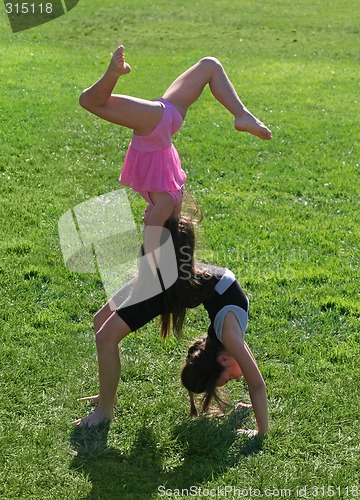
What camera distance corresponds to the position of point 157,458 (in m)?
3.84

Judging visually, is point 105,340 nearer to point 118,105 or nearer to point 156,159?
point 156,159

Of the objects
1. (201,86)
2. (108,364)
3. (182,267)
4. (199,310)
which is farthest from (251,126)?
(199,310)

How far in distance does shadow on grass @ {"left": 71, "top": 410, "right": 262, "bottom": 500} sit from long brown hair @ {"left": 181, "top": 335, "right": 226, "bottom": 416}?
0.15m

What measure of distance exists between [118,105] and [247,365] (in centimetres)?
143

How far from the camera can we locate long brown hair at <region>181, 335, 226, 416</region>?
4051 mm

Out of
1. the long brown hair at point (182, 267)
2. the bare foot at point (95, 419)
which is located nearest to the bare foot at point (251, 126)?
the long brown hair at point (182, 267)

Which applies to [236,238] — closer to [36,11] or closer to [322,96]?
[322,96]

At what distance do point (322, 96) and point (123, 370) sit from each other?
7.92 meters

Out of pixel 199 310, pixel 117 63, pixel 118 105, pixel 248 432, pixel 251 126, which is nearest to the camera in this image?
pixel 117 63

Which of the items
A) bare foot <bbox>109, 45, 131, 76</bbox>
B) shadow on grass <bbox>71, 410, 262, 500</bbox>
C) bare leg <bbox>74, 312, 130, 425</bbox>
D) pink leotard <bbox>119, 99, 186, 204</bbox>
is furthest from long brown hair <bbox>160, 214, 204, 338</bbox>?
bare foot <bbox>109, 45, 131, 76</bbox>

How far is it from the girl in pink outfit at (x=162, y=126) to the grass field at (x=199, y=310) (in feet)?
3.78

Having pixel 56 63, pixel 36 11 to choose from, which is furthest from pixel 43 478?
pixel 36 11

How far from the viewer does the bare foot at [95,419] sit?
408 cm

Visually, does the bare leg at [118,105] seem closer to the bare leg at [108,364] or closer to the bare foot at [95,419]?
the bare leg at [108,364]
